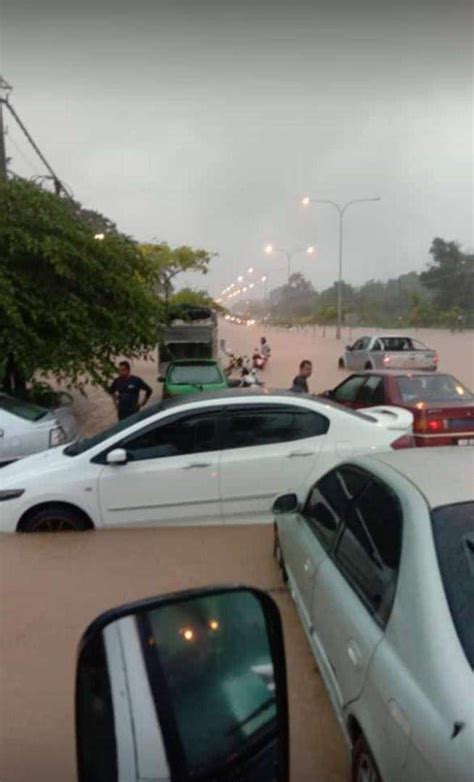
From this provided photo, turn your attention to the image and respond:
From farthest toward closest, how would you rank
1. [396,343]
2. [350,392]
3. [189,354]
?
[396,343]
[189,354]
[350,392]

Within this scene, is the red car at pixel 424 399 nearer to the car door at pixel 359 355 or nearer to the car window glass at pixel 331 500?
the car window glass at pixel 331 500

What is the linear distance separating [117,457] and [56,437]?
118 inches

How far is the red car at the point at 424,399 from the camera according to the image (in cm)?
717

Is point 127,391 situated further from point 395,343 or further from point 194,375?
point 395,343

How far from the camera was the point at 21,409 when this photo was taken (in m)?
8.27

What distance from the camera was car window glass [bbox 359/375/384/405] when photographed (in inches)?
321

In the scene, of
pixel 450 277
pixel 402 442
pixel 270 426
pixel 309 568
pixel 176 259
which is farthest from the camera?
pixel 450 277

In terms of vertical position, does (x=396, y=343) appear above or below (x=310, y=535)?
above

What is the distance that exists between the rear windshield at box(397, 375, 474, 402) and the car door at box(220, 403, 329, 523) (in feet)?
8.88

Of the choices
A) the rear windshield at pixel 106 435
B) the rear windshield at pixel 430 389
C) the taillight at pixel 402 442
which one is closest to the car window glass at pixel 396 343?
the rear windshield at pixel 430 389

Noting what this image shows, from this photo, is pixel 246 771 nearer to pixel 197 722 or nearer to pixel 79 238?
pixel 197 722

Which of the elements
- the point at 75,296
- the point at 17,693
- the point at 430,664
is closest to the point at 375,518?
the point at 430,664

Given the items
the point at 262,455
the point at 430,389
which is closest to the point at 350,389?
the point at 430,389

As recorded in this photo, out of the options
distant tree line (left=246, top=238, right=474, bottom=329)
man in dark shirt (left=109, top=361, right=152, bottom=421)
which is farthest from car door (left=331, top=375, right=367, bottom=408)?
distant tree line (left=246, top=238, right=474, bottom=329)
